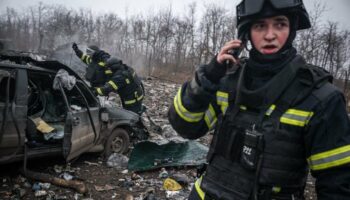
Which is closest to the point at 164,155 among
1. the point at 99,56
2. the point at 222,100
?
the point at 99,56

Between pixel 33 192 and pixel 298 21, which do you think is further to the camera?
pixel 33 192

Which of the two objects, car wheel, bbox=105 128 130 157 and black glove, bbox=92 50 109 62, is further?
black glove, bbox=92 50 109 62

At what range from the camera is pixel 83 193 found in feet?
14.5

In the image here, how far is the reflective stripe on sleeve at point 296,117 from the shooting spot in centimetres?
143

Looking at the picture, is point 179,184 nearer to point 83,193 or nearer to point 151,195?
point 151,195

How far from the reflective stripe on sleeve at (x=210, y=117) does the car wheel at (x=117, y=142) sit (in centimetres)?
436

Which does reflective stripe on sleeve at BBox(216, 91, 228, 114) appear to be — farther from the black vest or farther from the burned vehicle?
the burned vehicle

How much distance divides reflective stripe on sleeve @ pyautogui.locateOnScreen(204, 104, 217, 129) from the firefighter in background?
15.9 ft

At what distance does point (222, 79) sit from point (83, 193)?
3.42 meters

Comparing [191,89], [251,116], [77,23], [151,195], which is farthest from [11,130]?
[77,23]

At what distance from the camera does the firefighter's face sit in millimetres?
1616

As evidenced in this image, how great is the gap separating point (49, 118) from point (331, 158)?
16.2 feet

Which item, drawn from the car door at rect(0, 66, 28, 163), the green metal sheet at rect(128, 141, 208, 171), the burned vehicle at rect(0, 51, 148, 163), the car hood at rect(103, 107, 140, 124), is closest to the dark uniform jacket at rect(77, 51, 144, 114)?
the car hood at rect(103, 107, 140, 124)

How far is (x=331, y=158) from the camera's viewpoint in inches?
54.1
